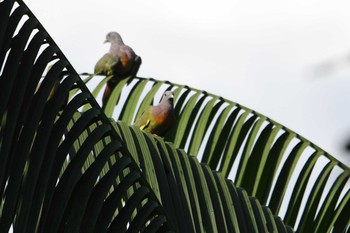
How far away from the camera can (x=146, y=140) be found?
305 cm

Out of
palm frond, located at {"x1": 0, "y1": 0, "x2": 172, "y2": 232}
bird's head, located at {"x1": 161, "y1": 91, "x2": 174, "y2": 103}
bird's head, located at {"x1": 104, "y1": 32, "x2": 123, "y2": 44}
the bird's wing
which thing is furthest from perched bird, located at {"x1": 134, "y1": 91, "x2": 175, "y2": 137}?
bird's head, located at {"x1": 104, "y1": 32, "x2": 123, "y2": 44}

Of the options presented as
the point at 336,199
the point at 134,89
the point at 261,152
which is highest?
the point at 134,89

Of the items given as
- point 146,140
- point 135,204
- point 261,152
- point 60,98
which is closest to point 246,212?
point 146,140

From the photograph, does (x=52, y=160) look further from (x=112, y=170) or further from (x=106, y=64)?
(x=106, y=64)

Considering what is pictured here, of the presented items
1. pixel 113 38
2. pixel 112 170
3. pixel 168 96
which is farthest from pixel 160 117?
pixel 113 38

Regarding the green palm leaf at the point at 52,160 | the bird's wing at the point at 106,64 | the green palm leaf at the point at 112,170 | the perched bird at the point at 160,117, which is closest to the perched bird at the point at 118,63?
the bird's wing at the point at 106,64

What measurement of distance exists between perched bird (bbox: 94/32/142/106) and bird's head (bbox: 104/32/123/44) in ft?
0.98

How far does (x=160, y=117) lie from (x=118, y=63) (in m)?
2.31

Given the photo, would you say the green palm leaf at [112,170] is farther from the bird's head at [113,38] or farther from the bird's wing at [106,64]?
the bird's head at [113,38]

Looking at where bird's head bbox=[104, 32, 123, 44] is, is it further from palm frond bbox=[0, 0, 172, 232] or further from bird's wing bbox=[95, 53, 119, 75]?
palm frond bbox=[0, 0, 172, 232]

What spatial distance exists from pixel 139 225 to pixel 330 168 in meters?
1.86

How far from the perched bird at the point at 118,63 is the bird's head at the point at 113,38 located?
0.98 feet

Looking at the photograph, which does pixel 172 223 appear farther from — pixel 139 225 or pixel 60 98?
pixel 60 98

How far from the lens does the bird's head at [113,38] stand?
27.2 ft
